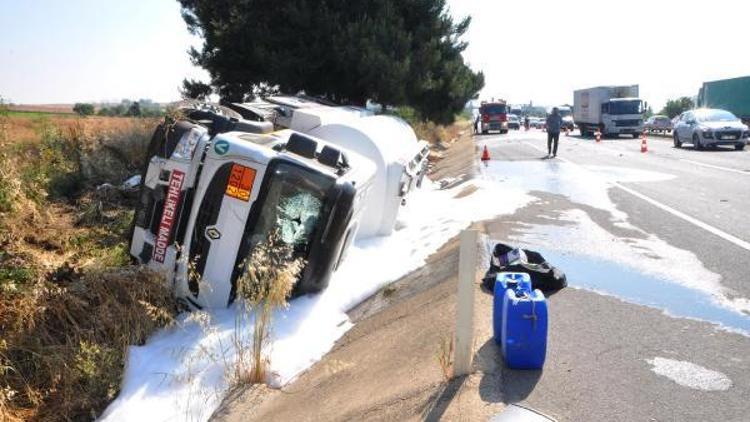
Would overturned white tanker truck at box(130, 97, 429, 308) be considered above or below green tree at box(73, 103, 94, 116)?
below

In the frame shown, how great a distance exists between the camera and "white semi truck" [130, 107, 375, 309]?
5711 millimetres

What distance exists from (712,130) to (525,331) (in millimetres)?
22164

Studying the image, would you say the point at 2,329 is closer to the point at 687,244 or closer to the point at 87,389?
the point at 87,389

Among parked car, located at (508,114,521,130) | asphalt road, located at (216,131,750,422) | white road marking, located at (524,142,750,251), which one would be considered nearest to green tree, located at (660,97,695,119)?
parked car, located at (508,114,521,130)

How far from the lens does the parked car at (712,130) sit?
22.4 metres

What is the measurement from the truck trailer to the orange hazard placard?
112ft

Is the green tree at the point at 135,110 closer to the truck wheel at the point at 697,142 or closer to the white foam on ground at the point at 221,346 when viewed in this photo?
the white foam on ground at the point at 221,346

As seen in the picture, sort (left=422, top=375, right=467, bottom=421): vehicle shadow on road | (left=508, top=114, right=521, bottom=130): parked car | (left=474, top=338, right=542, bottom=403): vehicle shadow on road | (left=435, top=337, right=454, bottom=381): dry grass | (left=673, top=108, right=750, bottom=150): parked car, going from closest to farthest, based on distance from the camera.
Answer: (left=422, top=375, right=467, bottom=421): vehicle shadow on road
(left=474, top=338, right=542, bottom=403): vehicle shadow on road
(left=435, top=337, right=454, bottom=381): dry grass
(left=673, top=108, right=750, bottom=150): parked car
(left=508, top=114, right=521, bottom=130): parked car

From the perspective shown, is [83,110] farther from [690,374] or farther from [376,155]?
[690,374]

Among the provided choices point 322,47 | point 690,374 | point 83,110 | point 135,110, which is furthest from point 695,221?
point 83,110

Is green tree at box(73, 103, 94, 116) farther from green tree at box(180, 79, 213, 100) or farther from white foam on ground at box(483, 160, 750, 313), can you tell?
white foam on ground at box(483, 160, 750, 313)

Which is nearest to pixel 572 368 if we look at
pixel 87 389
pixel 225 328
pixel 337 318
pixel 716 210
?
pixel 337 318

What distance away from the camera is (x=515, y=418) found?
11.0 ft

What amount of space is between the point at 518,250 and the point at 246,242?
101 inches
